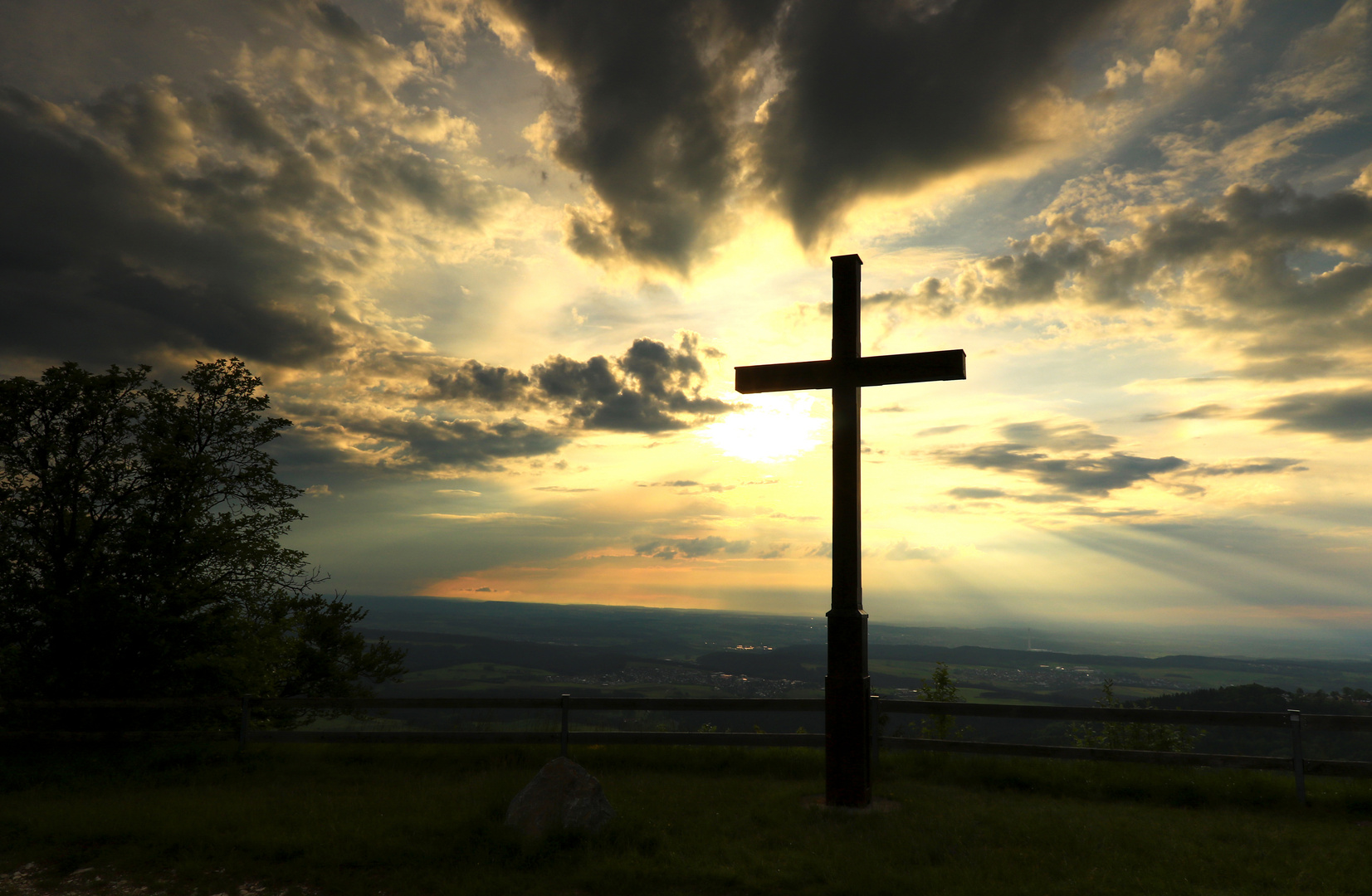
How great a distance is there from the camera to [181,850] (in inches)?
321

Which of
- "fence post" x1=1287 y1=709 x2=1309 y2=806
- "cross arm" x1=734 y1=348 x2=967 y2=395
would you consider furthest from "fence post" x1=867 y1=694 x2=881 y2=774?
"fence post" x1=1287 y1=709 x2=1309 y2=806

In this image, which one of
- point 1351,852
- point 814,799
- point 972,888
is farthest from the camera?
point 814,799

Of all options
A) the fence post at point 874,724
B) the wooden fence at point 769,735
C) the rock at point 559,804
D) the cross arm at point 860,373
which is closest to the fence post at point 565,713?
the wooden fence at point 769,735

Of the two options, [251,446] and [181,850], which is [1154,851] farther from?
[251,446]

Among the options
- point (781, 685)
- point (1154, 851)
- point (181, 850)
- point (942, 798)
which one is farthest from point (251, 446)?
point (781, 685)

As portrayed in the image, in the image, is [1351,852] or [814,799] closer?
[1351,852]

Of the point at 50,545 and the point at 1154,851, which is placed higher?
the point at 50,545

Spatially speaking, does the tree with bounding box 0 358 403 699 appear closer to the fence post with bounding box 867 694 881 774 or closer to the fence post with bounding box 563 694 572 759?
the fence post with bounding box 563 694 572 759

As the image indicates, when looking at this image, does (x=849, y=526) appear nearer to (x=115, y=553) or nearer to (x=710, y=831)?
(x=710, y=831)

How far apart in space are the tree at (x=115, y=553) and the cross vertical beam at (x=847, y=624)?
13.9 metres

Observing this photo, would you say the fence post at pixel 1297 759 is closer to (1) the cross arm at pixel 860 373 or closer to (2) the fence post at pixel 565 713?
(1) the cross arm at pixel 860 373

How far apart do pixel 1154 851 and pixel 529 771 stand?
848cm

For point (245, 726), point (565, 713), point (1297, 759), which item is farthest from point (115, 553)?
point (1297, 759)

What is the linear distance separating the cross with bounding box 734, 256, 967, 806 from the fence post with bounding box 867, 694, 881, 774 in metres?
0.11
